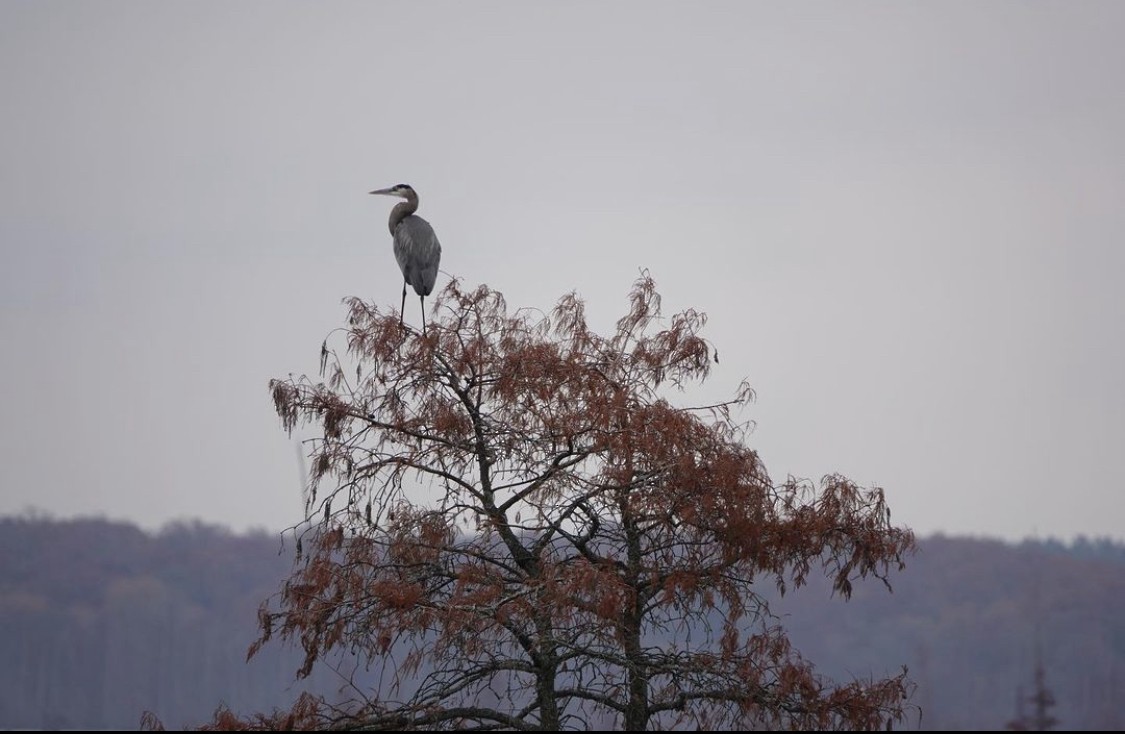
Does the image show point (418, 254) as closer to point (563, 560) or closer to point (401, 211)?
point (401, 211)

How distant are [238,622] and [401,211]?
60.6 metres

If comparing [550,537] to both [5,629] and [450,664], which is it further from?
[5,629]

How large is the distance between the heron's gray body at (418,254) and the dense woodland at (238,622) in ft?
167

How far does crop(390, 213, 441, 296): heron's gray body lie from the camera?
1473 centimetres

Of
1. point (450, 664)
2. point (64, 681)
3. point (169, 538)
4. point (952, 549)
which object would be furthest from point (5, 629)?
point (450, 664)

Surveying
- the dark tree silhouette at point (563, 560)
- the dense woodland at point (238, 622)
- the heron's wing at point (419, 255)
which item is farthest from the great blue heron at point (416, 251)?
the dense woodland at point (238, 622)

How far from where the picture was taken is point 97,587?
72250mm

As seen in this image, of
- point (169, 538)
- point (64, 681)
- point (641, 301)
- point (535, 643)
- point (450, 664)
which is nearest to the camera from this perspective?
point (535, 643)

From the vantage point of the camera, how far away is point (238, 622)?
72.6m

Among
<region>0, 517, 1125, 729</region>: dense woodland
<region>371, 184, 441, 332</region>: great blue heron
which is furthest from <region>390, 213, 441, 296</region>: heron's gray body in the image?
<region>0, 517, 1125, 729</region>: dense woodland

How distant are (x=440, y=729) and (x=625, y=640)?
141 cm

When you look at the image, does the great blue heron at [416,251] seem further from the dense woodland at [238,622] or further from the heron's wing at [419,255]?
the dense woodland at [238,622]

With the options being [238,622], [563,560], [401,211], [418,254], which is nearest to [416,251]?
[418,254]

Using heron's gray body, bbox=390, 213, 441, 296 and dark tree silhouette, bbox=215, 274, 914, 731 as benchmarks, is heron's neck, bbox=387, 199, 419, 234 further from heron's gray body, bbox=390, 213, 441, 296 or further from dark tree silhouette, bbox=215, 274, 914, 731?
dark tree silhouette, bbox=215, 274, 914, 731
